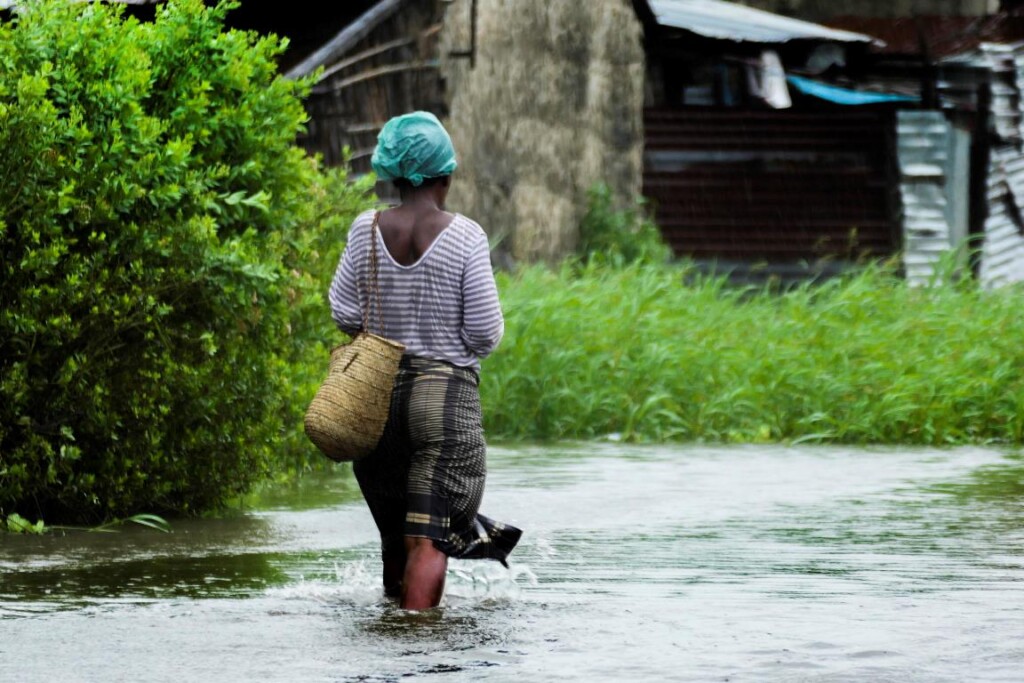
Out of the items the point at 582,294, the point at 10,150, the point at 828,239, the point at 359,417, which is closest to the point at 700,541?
the point at 359,417

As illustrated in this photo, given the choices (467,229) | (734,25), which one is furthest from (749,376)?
(734,25)

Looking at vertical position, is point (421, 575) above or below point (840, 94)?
below

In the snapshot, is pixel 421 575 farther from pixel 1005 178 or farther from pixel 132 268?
pixel 1005 178

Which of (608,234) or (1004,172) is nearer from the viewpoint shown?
(608,234)

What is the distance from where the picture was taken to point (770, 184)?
22.3 m

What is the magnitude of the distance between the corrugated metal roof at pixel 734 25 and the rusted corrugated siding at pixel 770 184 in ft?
3.93

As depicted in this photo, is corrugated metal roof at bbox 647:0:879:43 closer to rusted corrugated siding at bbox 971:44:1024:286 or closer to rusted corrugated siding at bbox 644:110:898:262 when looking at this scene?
rusted corrugated siding at bbox 644:110:898:262

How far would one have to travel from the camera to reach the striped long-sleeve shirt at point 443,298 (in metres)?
6.41

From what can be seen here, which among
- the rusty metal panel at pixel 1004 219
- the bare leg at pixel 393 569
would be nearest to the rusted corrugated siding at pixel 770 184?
the rusty metal panel at pixel 1004 219

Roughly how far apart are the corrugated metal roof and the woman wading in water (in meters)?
13.2

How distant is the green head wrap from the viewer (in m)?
6.46

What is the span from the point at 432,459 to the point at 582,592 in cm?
83

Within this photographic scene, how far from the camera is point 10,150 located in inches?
314

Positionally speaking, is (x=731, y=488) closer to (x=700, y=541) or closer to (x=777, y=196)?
(x=700, y=541)
